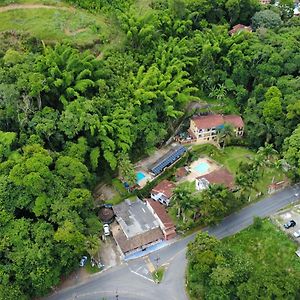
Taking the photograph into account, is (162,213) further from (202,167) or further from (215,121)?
(215,121)

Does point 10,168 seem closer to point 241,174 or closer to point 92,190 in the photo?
point 92,190

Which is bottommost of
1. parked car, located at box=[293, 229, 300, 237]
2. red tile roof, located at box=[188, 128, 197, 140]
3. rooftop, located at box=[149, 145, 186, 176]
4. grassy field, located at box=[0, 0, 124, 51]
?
parked car, located at box=[293, 229, 300, 237]

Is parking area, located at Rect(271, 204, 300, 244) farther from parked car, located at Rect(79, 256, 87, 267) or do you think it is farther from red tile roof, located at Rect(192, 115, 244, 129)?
parked car, located at Rect(79, 256, 87, 267)

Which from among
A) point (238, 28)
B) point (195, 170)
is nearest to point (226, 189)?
point (195, 170)

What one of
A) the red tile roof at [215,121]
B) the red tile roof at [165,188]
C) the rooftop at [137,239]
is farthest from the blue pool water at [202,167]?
the rooftop at [137,239]

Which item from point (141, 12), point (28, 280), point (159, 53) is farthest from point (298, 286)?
point (141, 12)

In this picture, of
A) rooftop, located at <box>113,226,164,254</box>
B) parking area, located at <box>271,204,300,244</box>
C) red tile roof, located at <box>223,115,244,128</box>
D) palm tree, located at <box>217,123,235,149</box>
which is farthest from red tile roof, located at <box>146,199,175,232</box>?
red tile roof, located at <box>223,115,244,128</box>

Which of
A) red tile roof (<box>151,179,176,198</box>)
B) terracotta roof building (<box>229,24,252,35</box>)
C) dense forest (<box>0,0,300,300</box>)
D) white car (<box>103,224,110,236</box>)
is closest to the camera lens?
dense forest (<box>0,0,300,300</box>)
